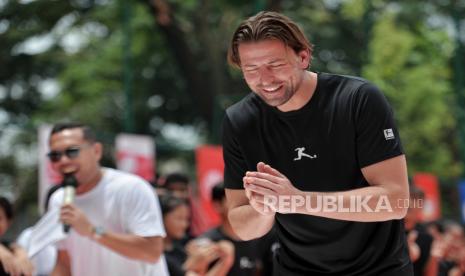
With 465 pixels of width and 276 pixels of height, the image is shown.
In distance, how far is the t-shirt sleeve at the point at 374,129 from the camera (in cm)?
325

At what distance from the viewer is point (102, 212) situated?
5.21m

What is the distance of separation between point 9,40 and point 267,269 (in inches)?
665

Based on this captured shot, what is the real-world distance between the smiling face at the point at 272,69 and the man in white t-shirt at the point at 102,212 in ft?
6.57

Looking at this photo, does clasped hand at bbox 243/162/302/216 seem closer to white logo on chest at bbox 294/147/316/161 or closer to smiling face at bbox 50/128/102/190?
white logo on chest at bbox 294/147/316/161

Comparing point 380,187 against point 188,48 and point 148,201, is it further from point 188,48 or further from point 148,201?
point 188,48

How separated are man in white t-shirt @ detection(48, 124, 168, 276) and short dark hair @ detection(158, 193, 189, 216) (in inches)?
59.3

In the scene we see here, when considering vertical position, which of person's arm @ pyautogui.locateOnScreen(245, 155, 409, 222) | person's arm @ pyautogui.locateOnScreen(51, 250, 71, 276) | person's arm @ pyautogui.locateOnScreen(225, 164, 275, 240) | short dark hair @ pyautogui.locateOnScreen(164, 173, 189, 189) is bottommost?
person's arm @ pyautogui.locateOnScreen(51, 250, 71, 276)

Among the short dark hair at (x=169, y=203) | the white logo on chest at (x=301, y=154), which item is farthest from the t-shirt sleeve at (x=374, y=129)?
the short dark hair at (x=169, y=203)

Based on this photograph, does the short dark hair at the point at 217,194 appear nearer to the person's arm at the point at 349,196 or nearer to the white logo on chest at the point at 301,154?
the white logo on chest at the point at 301,154

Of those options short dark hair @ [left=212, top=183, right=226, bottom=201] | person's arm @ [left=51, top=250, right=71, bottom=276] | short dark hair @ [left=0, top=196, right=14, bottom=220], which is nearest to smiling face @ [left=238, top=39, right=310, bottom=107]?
person's arm @ [left=51, top=250, right=71, bottom=276]

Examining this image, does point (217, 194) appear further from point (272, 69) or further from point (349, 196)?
point (349, 196)

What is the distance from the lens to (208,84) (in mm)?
21141

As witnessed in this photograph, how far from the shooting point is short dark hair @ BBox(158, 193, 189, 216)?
684 centimetres

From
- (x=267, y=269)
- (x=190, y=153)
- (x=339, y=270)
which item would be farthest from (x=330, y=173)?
(x=190, y=153)
